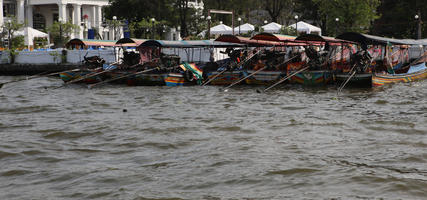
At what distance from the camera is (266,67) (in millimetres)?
24953

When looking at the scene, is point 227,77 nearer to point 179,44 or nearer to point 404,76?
point 179,44

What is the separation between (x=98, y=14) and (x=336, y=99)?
44486mm

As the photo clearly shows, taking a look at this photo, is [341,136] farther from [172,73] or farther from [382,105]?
[172,73]

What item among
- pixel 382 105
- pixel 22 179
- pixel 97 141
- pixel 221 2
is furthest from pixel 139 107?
pixel 221 2

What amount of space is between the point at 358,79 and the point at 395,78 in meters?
2.68

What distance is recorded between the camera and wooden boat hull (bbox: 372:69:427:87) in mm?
22516

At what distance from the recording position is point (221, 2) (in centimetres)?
5800

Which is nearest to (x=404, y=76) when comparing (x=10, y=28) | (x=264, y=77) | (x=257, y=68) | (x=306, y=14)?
(x=264, y=77)

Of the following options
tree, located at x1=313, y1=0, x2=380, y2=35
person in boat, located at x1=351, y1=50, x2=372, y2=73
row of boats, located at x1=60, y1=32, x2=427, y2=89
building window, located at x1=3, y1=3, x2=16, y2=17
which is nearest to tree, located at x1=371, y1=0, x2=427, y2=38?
tree, located at x1=313, y1=0, x2=380, y2=35

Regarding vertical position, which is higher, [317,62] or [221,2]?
[221,2]

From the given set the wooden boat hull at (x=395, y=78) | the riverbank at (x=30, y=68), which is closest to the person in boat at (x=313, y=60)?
the wooden boat hull at (x=395, y=78)

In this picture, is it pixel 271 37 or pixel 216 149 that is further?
pixel 271 37

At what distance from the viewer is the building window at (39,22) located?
5806 centimetres

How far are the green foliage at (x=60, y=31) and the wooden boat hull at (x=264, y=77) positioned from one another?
22.9m
